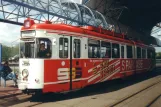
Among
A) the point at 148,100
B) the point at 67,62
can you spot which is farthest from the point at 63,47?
the point at 148,100

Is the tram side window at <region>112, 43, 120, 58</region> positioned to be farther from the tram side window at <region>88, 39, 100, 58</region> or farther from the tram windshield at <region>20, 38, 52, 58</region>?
the tram windshield at <region>20, 38, 52, 58</region>

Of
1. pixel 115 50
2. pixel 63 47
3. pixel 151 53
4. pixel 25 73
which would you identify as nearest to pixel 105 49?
pixel 115 50

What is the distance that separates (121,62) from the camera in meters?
16.3

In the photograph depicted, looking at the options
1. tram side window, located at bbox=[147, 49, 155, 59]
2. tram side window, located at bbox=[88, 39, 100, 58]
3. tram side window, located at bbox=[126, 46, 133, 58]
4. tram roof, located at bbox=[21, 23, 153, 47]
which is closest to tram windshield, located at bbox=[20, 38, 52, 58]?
tram roof, located at bbox=[21, 23, 153, 47]

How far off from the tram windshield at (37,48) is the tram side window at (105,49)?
408 centimetres

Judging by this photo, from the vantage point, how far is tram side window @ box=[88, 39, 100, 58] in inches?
493

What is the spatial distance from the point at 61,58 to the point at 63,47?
0.51 metres

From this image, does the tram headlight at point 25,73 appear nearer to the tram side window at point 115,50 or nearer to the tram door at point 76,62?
the tram door at point 76,62

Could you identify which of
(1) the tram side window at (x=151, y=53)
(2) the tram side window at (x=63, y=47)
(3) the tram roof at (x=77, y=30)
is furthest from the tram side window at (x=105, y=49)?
(1) the tram side window at (x=151, y=53)

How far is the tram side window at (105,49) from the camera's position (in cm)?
1370

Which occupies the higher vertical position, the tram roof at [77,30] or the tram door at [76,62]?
the tram roof at [77,30]

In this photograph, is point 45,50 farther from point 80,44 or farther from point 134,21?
point 134,21

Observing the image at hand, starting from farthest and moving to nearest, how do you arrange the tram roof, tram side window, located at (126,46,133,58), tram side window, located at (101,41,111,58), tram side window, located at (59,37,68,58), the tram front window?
tram side window, located at (126,46,133,58) < tram side window, located at (101,41,111,58) < tram side window, located at (59,37,68,58) < the tram roof < the tram front window

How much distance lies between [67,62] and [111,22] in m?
22.3
